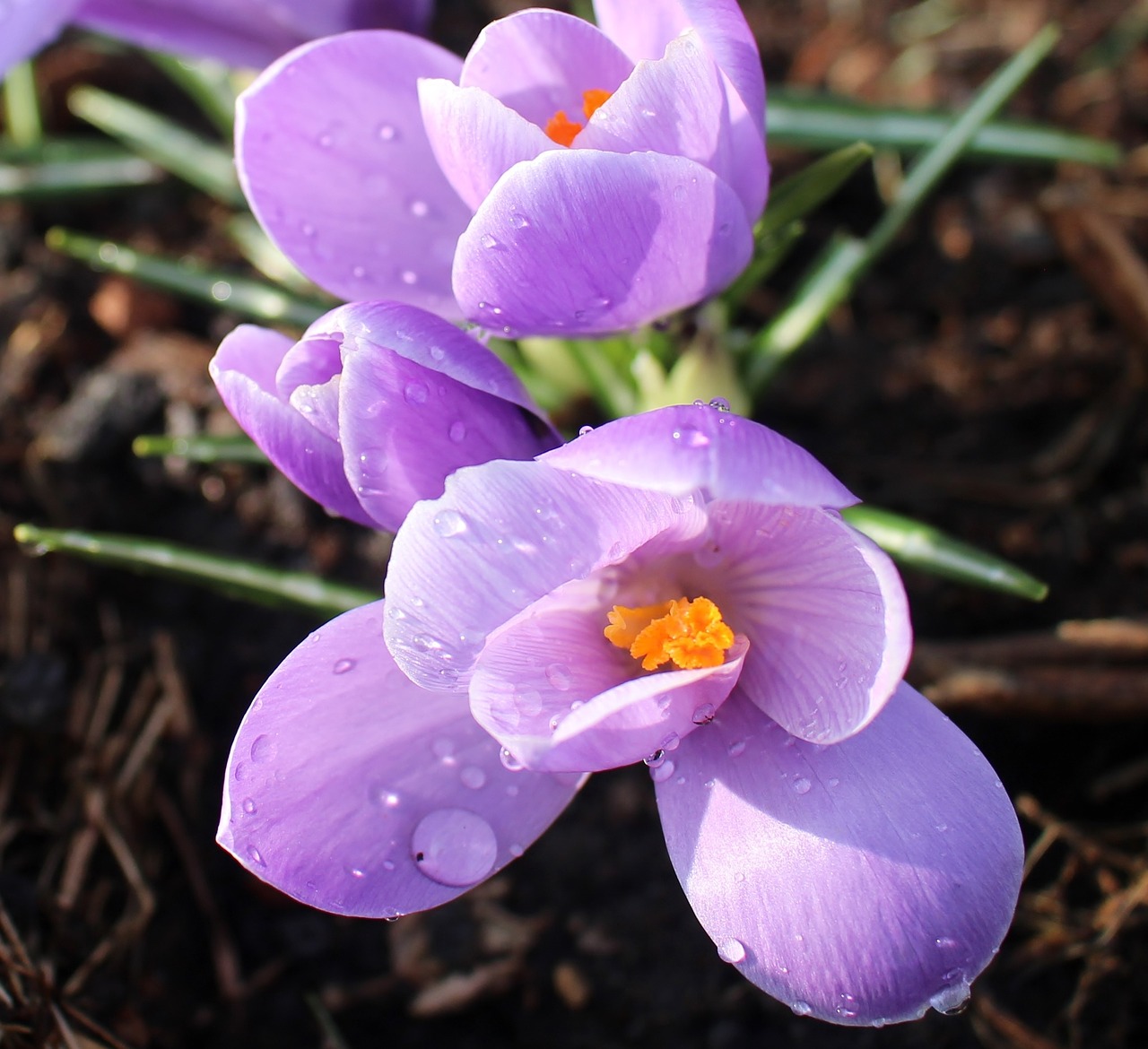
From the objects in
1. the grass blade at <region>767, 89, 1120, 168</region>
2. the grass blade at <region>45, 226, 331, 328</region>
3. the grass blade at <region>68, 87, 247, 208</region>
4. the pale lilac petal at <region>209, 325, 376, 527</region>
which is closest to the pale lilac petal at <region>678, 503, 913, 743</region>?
the pale lilac petal at <region>209, 325, 376, 527</region>

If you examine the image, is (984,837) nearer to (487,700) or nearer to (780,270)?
(487,700)

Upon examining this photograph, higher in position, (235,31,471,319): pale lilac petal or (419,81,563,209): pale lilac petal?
(419,81,563,209): pale lilac petal

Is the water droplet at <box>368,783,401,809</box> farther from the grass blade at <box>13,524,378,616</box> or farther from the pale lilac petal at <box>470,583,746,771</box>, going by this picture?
the grass blade at <box>13,524,378,616</box>

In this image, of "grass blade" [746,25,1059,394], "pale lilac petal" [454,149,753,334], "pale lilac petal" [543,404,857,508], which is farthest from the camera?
"grass blade" [746,25,1059,394]

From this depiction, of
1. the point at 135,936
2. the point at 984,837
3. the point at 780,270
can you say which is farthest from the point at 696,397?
the point at 135,936

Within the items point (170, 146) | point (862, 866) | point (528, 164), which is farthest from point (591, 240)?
point (170, 146)

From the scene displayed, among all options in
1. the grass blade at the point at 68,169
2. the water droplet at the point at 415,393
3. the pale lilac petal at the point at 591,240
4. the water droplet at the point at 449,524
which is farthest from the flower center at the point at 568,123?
the grass blade at the point at 68,169

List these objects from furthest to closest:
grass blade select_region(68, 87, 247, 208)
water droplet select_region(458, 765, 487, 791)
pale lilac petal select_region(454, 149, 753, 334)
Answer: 1. grass blade select_region(68, 87, 247, 208)
2. water droplet select_region(458, 765, 487, 791)
3. pale lilac petal select_region(454, 149, 753, 334)

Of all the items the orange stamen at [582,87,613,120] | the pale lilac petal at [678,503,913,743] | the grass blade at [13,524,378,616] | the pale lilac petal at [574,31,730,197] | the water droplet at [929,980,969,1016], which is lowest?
the grass blade at [13,524,378,616]
